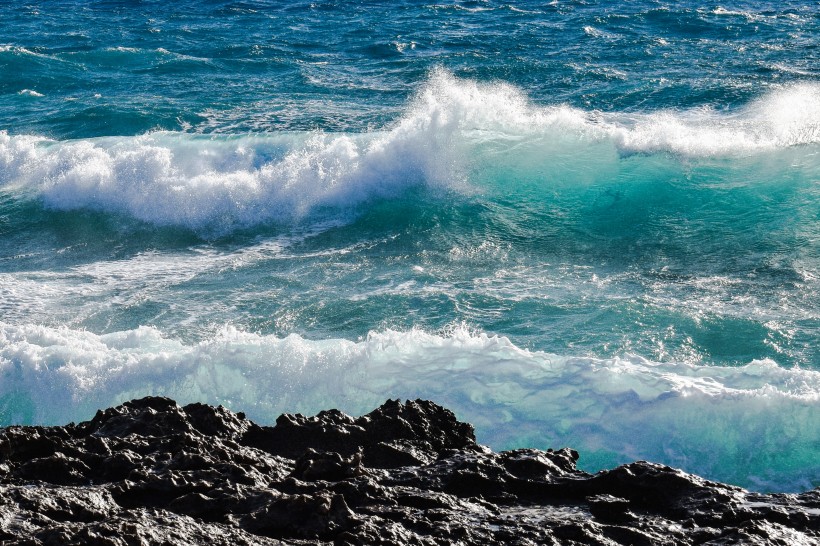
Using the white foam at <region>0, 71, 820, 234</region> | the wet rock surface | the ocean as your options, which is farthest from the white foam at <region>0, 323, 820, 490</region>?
the white foam at <region>0, 71, 820, 234</region>

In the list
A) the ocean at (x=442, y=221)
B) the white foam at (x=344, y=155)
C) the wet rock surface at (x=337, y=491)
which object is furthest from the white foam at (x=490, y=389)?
the white foam at (x=344, y=155)

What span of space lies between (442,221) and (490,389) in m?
5.44

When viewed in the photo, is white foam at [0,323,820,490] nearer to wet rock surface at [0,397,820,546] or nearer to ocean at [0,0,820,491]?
ocean at [0,0,820,491]

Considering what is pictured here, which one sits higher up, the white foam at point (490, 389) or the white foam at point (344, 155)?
the white foam at point (344, 155)

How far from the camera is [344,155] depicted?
14.9 m

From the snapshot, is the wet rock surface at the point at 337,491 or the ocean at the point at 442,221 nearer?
the wet rock surface at the point at 337,491

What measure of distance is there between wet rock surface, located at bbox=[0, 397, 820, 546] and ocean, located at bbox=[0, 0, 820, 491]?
2.21 meters

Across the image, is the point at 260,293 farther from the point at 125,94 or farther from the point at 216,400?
the point at 125,94

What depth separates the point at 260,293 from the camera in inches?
435

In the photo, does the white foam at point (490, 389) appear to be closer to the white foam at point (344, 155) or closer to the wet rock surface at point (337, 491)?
the wet rock surface at point (337, 491)

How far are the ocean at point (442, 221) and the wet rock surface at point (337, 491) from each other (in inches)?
86.8

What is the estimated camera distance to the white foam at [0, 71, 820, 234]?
568 inches

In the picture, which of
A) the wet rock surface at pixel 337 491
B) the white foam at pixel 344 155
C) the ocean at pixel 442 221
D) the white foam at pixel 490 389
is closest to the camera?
the wet rock surface at pixel 337 491

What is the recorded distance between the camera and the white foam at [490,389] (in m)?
7.56
